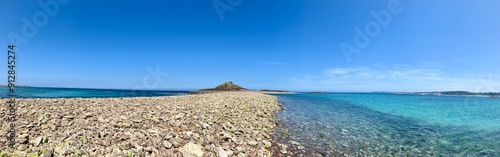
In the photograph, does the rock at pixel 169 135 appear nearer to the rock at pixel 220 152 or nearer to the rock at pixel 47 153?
the rock at pixel 220 152

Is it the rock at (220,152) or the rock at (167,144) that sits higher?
the rock at (167,144)

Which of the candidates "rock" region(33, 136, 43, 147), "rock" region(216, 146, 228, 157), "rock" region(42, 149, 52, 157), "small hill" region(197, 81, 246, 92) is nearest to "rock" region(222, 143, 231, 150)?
"rock" region(216, 146, 228, 157)

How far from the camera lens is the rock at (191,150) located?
7499 mm

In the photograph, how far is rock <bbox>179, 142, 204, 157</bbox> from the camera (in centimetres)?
750

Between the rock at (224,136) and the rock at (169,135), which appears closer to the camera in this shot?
the rock at (169,135)

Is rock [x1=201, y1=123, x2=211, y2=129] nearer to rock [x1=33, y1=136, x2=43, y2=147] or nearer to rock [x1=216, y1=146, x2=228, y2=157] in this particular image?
rock [x1=216, y1=146, x2=228, y2=157]

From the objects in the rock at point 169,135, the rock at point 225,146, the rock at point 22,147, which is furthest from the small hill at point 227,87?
the rock at point 22,147

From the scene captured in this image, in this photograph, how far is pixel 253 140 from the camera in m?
10.0

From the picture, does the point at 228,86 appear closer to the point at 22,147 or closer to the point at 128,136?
the point at 128,136

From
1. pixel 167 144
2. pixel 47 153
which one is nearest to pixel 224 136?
pixel 167 144

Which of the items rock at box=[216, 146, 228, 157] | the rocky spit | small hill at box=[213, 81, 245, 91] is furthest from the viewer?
small hill at box=[213, 81, 245, 91]

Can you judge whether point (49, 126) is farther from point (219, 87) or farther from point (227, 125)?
point (219, 87)

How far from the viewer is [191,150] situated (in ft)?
25.3

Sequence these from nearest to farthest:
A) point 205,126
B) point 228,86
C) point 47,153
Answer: point 47,153, point 205,126, point 228,86
